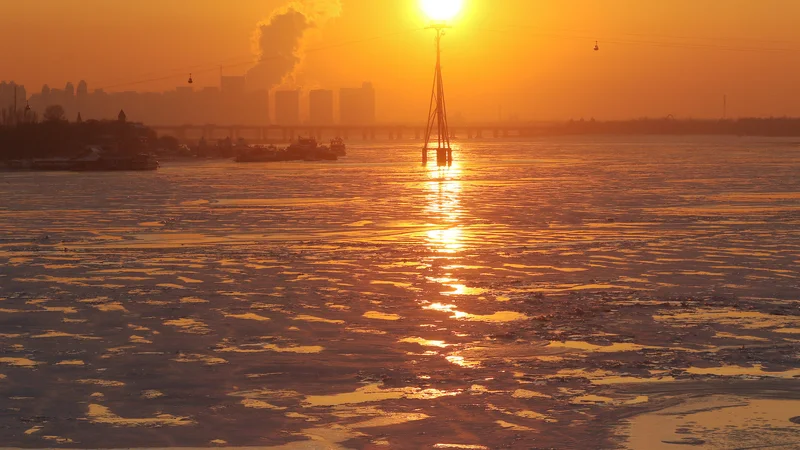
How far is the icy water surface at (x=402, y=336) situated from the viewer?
1107cm

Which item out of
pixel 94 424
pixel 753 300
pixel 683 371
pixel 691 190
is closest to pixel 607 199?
pixel 691 190

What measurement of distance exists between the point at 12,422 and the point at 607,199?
4083cm

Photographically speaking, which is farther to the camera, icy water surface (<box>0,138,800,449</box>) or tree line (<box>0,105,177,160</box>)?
tree line (<box>0,105,177,160</box>)

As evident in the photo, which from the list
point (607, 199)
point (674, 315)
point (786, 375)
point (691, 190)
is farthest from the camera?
point (691, 190)

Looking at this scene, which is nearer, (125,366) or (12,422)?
(12,422)

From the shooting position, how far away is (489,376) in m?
13.1

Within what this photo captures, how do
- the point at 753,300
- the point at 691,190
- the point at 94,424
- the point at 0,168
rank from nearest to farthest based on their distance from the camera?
the point at 94,424
the point at 753,300
the point at 691,190
the point at 0,168

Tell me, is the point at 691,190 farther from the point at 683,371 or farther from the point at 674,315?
the point at 683,371

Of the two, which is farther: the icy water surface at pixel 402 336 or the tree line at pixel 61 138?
the tree line at pixel 61 138

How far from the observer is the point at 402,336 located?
1565 centimetres

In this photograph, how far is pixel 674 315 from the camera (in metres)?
17.3

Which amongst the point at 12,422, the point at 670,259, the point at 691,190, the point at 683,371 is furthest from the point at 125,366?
the point at 691,190

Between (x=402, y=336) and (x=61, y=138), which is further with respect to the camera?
(x=61, y=138)

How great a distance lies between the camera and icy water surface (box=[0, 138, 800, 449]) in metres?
11.1
